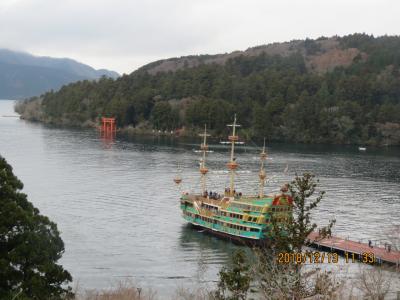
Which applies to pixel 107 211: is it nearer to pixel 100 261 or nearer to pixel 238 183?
pixel 100 261

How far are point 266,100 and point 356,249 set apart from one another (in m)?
97.9

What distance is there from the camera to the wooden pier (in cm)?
3944

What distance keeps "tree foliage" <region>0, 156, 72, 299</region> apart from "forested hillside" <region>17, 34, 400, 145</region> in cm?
10366

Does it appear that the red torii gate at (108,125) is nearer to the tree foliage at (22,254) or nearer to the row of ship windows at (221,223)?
the row of ship windows at (221,223)

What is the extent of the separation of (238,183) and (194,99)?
76.0 metres

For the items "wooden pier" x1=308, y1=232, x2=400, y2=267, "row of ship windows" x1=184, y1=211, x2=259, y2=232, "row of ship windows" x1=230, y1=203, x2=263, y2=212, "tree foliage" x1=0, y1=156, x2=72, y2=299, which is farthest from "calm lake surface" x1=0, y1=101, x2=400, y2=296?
"tree foliage" x1=0, y1=156, x2=72, y2=299

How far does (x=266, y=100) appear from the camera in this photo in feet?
452

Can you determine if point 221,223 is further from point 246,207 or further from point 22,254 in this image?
point 22,254

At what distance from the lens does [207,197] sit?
170 feet

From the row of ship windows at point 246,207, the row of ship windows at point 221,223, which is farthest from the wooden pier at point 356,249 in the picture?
the row of ship windows at point 221,223

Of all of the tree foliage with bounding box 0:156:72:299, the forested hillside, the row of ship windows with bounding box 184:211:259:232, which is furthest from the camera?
the forested hillside

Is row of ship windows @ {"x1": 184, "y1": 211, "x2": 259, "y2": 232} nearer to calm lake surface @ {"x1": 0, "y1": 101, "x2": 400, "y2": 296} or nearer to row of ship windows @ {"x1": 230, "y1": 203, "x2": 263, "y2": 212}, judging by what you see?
calm lake surface @ {"x1": 0, "y1": 101, "x2": 400, "y2": 296}

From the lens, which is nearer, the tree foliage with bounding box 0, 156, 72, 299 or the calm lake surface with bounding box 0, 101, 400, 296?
the tree foliage with bounding box 0, 156, 72, 299

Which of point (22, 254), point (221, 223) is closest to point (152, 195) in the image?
point (221, 223)
